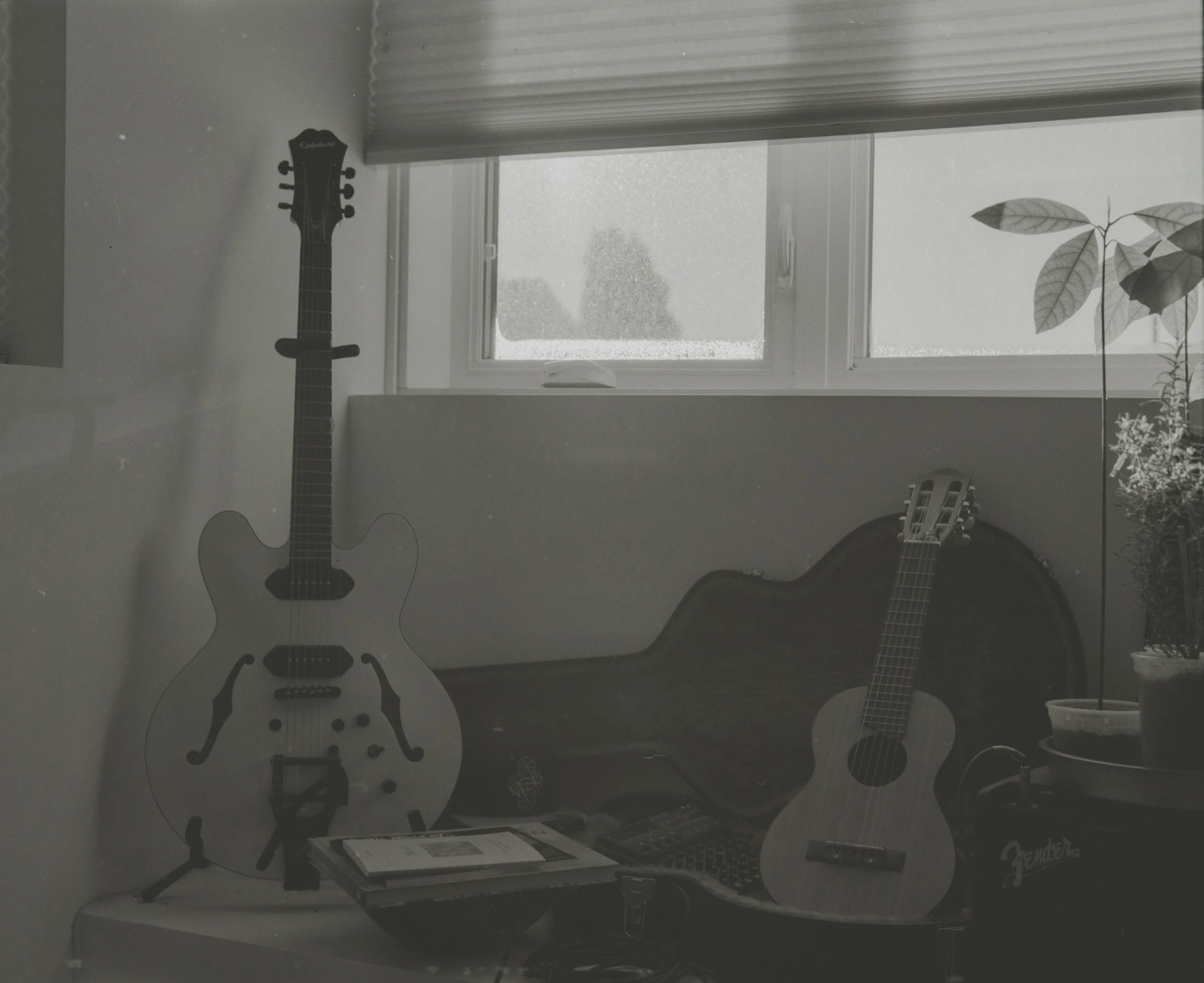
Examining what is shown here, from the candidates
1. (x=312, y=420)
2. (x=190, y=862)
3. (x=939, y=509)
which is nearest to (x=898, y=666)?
(x=939, y=509)

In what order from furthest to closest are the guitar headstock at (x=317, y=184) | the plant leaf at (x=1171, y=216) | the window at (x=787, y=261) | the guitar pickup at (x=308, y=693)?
1. the window at (x=787, y=261)
2. the guitar headstock at (x=317, y=184)
3. the guitar pickup at (x=308, y=693)
4. the plant leaf at (x=1171, y=216)

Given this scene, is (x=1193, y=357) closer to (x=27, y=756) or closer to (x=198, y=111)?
(x=198, y=111)

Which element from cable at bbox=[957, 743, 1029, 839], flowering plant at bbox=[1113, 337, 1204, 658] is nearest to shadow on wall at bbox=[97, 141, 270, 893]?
cable at bbox=[957, 743, 1029, 839]

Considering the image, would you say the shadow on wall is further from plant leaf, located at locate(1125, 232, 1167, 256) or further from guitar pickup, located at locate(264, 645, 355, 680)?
plant leaf, located at locate(1125, 232, 1167, 256)

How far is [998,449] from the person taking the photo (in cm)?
158

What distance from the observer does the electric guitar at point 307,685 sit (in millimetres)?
1449

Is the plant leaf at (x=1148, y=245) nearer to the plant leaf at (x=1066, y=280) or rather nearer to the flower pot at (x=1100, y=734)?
the plant leaf at (x=1066, y=280)

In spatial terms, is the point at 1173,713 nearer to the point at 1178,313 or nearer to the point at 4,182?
the point at 1178,313

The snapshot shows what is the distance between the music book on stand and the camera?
1160 mm

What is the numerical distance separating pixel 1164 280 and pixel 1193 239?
0.21 meters

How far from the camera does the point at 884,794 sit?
4.23 ft

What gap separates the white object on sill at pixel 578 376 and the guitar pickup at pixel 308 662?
643 mm

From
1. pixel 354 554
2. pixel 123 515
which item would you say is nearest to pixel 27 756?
pixel 123 515

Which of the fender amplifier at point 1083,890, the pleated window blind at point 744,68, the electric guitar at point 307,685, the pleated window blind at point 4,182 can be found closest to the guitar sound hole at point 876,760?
the fender amplifier at point 1083,890
